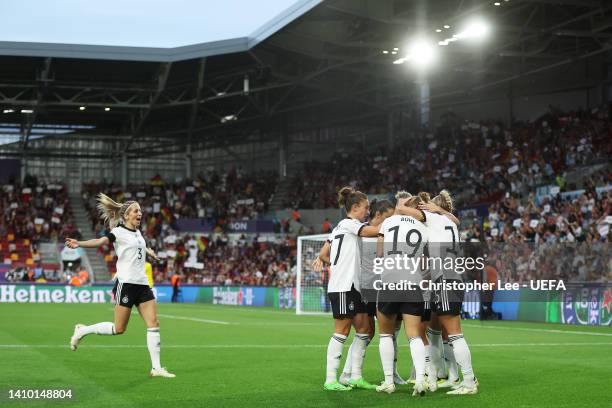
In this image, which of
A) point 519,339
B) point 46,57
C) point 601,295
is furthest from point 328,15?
point 519,339

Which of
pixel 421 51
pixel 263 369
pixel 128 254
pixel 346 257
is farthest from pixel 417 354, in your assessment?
pixel 421 51

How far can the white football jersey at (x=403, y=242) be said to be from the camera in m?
10.2

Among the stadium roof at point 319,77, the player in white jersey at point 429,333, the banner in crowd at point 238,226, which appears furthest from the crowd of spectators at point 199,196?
the player in white jersey at point 429,333

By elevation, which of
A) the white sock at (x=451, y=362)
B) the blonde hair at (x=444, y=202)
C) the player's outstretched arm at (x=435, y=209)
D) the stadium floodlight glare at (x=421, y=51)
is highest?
the stadium floodlight glare at (x=421, y=51)

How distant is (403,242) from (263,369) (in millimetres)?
3874

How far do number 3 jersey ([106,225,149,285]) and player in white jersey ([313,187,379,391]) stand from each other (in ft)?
9.41

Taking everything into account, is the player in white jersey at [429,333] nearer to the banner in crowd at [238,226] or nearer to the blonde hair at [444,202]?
the blonde hair at [444,202]

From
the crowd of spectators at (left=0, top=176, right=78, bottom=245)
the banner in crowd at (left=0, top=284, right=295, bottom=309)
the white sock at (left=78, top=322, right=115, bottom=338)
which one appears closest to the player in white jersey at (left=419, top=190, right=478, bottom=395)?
the white sock at (left=78, top=322, right=115, bottom=338)

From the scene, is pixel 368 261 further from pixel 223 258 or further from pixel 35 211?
pixel 35 211

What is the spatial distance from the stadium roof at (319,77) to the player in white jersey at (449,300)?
88.1ft

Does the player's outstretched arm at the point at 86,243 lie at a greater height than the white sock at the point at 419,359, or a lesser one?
greater

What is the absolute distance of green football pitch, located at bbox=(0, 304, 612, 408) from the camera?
32.0 ft

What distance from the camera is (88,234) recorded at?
57219mm

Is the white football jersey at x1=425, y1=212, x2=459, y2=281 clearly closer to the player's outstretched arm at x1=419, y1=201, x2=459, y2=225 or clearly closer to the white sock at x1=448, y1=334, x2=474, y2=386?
the player's outstretched arm at x1=419, y1=201, x2=459, y2=225
